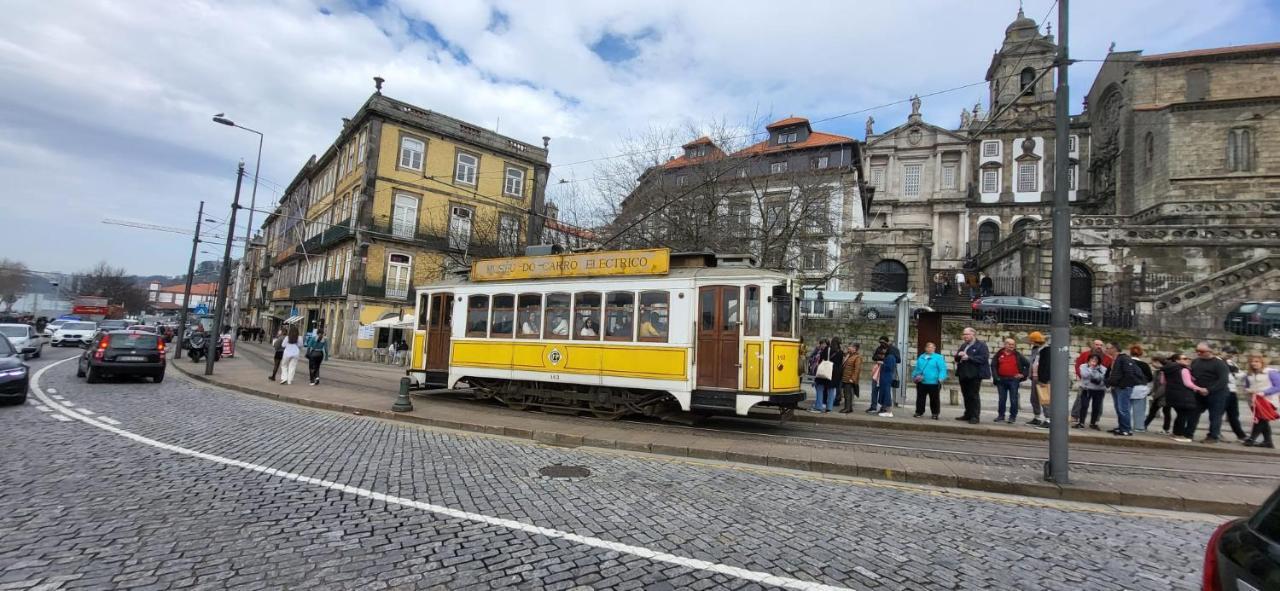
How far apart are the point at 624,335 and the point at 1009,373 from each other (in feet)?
26.2

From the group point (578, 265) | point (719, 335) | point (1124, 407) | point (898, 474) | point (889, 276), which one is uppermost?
point (889, 276)

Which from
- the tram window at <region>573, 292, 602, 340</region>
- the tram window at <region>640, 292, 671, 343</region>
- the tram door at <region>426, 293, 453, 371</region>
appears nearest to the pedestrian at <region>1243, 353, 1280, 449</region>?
the tram window at <region>640, 292, 671, 343</region>

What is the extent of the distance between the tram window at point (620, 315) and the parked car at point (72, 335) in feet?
111

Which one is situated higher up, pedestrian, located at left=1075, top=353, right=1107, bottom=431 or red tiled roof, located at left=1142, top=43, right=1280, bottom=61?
red tiled roof, located at left=1142, top=43, right=1280, bottom=61

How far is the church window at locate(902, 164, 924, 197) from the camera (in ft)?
158

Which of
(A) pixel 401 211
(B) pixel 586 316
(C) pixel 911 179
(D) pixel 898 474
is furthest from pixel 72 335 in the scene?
(C) pixel 911 179

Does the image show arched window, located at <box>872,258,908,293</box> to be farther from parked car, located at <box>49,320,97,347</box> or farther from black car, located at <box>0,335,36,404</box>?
parked car, located at <box>49,320,97,347</box>

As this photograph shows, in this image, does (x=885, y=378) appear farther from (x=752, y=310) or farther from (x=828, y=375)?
(x=752, y=310)

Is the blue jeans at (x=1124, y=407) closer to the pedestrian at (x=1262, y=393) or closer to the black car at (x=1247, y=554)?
the pedestrian at (x=1262, y=393)

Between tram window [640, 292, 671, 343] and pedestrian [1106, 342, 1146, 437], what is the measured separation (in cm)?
846

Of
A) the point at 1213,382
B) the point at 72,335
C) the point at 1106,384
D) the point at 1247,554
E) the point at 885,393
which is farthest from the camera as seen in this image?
the point at 72,335

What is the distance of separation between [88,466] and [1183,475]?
44.1 ft

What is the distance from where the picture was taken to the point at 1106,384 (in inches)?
417

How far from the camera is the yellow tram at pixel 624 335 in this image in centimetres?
943
